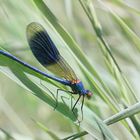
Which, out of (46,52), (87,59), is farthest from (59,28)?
(46,52)

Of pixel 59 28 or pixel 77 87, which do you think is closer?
pixel 59 28

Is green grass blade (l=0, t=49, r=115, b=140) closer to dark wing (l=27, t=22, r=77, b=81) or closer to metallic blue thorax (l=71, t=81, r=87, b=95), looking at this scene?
dark wing (l=27, t=22, r=77, b=81)

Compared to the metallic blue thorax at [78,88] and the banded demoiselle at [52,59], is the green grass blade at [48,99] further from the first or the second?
the metallic blue thorax at [78,88]

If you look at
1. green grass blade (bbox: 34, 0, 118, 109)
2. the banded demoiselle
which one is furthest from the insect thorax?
green grass blade (bbox: 34, 0, 118, 109)

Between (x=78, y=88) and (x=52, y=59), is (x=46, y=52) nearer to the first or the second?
(x=52, y=59)

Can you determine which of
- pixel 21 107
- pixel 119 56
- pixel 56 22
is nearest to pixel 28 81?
pixel 56 22

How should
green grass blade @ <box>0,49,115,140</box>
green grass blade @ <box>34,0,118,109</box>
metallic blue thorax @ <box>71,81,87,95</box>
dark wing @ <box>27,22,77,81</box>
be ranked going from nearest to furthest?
green grass blade @ <box>0,49,115,140</box>, green grass blade @ <box>34,0,118,109</box>, dark wing @ <box>27,22,77,81</box>, metallic blue thorax @ <box>71,81,87,95</box>
